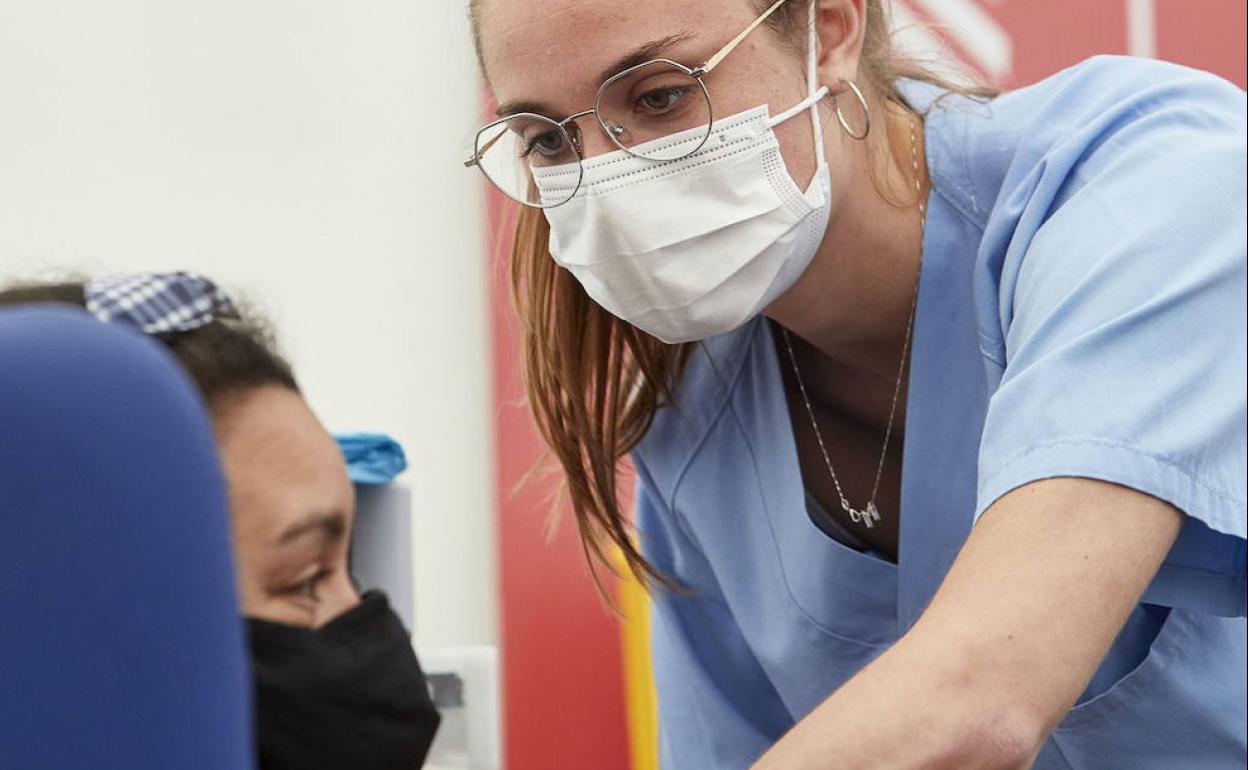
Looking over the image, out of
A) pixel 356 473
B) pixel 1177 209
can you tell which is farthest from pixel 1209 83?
pixel 356 473

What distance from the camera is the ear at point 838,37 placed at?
1.20m

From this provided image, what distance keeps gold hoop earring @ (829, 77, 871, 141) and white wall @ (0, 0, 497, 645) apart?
1.27m

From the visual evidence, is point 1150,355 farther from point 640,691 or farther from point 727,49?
point 640,691

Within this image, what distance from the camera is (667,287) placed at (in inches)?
46.6

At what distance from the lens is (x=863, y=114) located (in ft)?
4.03

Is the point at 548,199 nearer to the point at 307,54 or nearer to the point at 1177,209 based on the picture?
the point at 1177,209

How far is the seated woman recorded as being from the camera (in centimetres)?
102

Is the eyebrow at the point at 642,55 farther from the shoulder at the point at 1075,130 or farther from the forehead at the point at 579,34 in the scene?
the shoulder at the point at 1075,130

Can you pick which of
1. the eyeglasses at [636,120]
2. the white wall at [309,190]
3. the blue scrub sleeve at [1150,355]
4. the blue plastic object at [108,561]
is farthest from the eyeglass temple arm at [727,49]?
the white wall at [309,190]

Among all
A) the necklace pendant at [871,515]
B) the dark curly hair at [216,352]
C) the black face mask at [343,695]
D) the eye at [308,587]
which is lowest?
the black face mask at [343,695]

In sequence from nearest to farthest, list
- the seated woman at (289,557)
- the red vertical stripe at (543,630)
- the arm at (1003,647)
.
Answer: the arm at (1003,647) < the seated woman at (289,557) < the red vertical stripe at (543,630)

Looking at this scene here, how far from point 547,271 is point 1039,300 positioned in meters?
0.46

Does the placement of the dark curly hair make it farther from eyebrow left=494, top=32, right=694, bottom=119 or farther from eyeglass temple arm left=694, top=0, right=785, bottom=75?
eyeglass temple arm left=694, top=0, right=785, bottom=75

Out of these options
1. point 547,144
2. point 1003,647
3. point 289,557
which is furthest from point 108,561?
point 547,144
